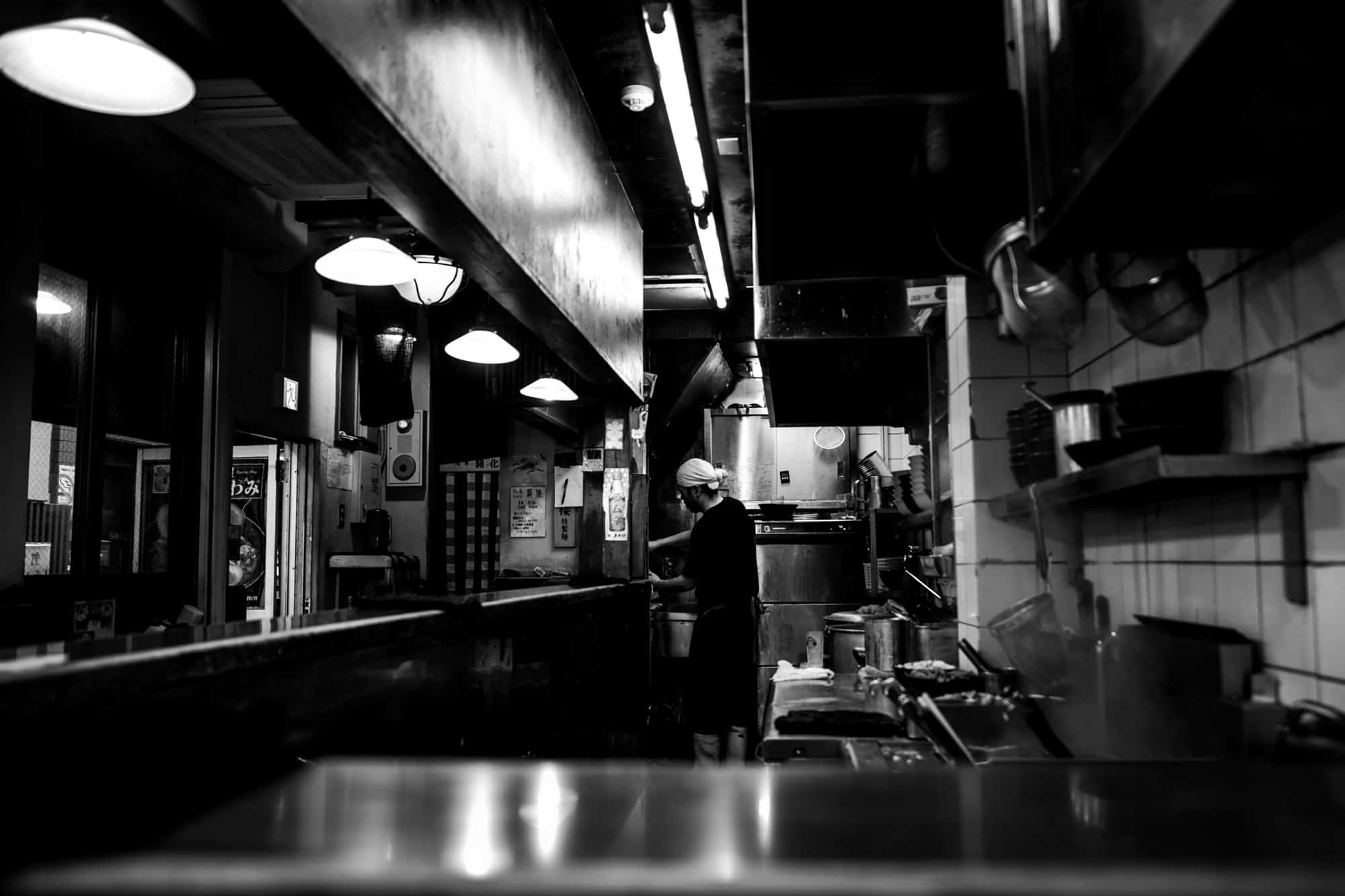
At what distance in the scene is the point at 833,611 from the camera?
7.48 m

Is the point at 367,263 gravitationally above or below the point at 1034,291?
above

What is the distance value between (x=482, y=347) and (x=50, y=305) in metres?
1.99

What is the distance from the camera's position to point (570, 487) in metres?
7.77

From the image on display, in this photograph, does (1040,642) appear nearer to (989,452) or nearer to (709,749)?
(989,452)

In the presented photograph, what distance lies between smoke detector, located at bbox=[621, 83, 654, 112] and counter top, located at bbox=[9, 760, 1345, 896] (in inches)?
123

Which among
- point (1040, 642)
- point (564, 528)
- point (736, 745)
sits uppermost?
point (564, 528)

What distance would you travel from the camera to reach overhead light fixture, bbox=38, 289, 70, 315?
4121 mm

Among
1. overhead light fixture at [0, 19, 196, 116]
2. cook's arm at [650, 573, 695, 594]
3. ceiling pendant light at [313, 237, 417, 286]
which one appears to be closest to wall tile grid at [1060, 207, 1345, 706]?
overhead light fixture at [0, 19, 196, 116]

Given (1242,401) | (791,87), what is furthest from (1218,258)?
(791,87)

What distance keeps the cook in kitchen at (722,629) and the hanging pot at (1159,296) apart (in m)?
3.76

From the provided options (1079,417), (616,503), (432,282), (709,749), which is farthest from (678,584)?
(1079,417)

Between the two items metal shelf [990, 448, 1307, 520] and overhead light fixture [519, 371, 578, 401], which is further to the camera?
overhead light fixture [519, 371, 578, 401]

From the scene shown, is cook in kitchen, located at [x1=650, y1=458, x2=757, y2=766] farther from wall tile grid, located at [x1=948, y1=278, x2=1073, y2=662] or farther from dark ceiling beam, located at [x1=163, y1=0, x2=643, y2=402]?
wall tile grid, located at [x1=948, y1=278, x2=1073, y2=662]

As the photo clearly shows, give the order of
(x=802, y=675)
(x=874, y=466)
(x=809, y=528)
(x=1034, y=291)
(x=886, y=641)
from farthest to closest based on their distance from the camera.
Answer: (x=809, y=528)
(x=874, y=466)
(x=802, y=675)
(x=886, y=641)
(x=1034, y=291)
